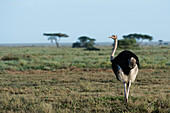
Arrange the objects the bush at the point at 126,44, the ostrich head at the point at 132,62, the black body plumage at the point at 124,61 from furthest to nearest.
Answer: the bush at the point at 126,44
the black body plumage at the point at 124,61
the ostrich head at the point at 132,62

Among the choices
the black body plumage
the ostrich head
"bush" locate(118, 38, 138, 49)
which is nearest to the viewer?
the ostrich head

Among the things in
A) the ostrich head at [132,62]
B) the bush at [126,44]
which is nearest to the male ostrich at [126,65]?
the ostrich head at [132,62]

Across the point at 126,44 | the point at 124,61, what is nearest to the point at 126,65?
the point at 124,61

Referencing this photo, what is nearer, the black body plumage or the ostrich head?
the ostrich head

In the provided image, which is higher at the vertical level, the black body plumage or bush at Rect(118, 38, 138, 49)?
bush at Rect(118, 38, 138, 49)

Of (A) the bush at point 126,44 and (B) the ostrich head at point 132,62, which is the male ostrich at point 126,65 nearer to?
(B) the ostrich head at point 132,62

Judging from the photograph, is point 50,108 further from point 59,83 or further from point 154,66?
point 154,66

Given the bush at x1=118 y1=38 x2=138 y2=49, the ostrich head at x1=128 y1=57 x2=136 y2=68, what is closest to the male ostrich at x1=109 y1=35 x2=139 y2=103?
the ostrich head at x1=128 y1=57 x2=136 y2=68

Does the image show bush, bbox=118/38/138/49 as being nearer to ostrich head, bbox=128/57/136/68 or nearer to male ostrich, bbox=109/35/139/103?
male ostrich, bbox=109/35/139/103

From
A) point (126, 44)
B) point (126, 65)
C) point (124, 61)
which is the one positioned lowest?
point (126, 65)

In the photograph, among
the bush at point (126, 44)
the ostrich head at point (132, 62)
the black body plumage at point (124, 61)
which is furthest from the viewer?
the bush at point (126, 44)

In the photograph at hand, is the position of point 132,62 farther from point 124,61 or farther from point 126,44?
point 126,44

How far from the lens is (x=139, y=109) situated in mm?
6398

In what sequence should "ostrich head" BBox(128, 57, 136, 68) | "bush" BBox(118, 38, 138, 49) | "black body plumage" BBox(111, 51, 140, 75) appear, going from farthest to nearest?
1. "bush" BBox(118, 38, 138, 49)
2. "black body plumage" BBox(111, 51, 140, 75)
3. "ostrich head" BBox(128, 57, 136, 68)
